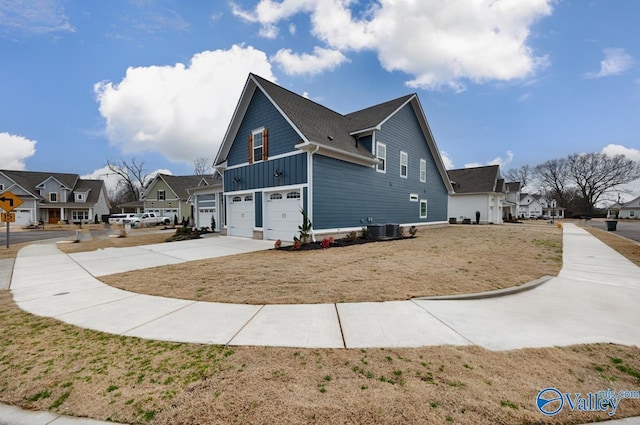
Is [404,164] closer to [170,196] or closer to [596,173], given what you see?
[170,196]

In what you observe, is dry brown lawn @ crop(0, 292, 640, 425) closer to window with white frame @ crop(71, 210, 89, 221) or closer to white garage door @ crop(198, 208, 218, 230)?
white garage door @ crop(198, 208, 218, 230)

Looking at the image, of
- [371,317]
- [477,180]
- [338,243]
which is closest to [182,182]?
[338,243]

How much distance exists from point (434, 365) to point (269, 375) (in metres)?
1.73

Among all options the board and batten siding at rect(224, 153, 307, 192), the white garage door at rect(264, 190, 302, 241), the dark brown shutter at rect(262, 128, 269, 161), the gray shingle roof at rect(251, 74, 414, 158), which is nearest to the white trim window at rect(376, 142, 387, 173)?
the gray shingle roof at rect(251, 74, 414, 158)

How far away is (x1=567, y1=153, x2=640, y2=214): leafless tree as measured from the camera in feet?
184

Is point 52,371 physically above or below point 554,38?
below

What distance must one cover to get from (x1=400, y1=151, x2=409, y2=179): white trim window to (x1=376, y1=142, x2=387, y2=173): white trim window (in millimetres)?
2141

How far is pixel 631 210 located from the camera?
205 feet

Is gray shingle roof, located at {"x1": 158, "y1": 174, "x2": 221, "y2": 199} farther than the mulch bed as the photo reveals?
Yes

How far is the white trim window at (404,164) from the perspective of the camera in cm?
1802

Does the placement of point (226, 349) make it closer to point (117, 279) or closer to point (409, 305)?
point (409, 305)

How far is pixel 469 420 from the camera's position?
210cm

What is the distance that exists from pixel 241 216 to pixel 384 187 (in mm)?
8728

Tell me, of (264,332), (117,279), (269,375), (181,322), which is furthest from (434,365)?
(117,279)
